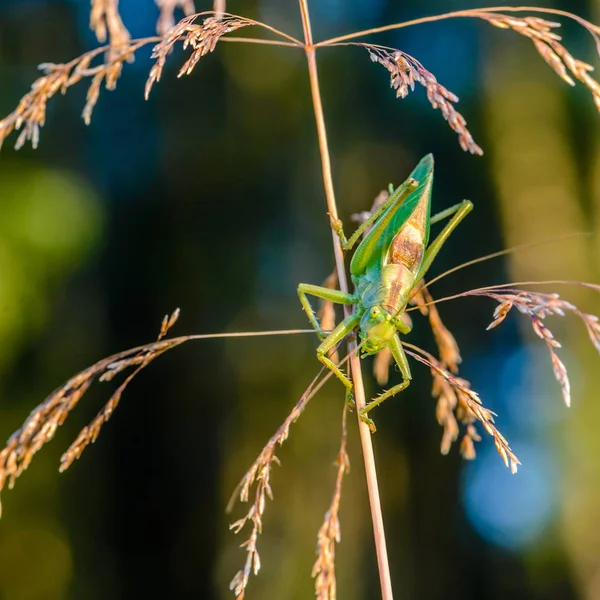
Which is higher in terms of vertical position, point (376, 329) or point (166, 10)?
point (166, 10)

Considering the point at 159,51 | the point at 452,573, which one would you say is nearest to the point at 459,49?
the point at 159,51

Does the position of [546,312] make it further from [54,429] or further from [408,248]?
[54,429]

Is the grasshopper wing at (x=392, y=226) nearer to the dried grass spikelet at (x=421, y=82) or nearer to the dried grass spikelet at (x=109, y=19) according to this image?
the dried grass spikelet at (x=421, y=82)

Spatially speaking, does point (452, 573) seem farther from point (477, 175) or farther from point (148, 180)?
point (148, 180)

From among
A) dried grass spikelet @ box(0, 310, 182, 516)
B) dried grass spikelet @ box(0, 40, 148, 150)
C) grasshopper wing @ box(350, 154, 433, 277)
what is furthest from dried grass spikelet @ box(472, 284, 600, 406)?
dried grass spikelet @ box(0, 40, 148, 150)

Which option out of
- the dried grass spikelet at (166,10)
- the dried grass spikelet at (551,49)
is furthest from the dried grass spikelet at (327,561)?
the dried grass spikelet at (166,10)

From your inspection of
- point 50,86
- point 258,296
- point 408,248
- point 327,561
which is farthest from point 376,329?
point 258,296

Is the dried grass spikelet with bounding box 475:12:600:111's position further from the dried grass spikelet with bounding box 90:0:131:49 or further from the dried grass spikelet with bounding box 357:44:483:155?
the dried grass spikelet with bounding box 90:0:131:49
